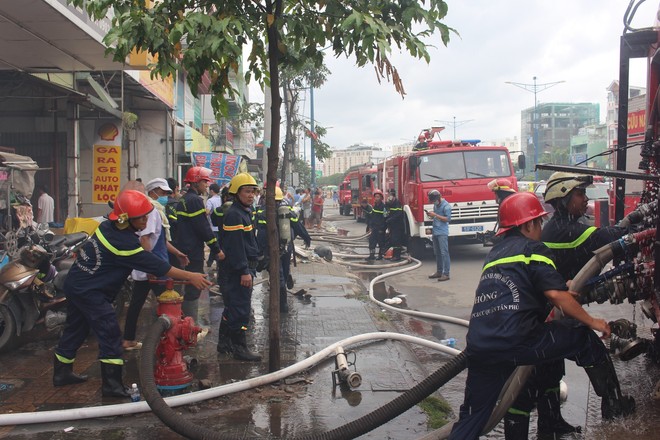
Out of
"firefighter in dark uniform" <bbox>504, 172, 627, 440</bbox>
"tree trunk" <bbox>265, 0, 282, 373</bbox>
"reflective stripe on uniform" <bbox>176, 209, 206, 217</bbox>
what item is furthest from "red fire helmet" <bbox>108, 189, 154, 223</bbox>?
"firefighter in dark uniform" <bbox>504, 172, 627, 440</bbox>

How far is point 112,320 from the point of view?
486 cm

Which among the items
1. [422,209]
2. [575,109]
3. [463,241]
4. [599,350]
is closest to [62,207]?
[422,209]

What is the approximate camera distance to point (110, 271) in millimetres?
4895

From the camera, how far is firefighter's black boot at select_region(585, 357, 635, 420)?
4168 mm

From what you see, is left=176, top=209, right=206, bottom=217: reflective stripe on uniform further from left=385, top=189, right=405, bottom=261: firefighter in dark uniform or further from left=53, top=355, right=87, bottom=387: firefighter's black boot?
left=385, top=189, right=405, bottom=261: firefighter in dark uniform

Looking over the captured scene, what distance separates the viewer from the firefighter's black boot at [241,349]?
5.86 metres

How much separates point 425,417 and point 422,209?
33.1 ft

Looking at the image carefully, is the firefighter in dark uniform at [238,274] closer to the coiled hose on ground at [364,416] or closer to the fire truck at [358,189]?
the coiled hose on ground at [364,416]

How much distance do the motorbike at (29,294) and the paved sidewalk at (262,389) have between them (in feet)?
0.93

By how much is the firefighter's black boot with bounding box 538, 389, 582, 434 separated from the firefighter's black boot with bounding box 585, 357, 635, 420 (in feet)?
0.98

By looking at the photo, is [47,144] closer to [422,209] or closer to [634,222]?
[422,209]

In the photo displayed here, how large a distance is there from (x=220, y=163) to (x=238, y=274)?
9.68 meters

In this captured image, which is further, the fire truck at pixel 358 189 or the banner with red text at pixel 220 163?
the fire truck at pixel 358 189

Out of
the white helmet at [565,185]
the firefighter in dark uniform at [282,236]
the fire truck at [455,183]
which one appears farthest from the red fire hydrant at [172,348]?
the fire truck at [455,183]
